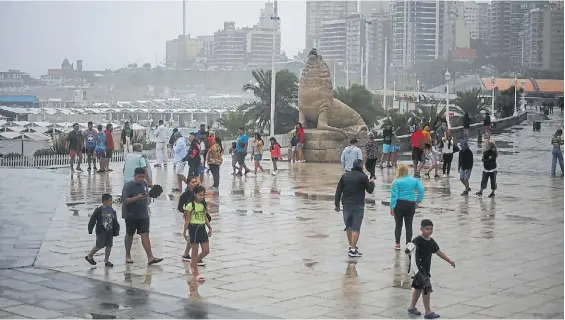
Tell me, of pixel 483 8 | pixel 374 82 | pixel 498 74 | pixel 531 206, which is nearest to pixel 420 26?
pixel 374 82

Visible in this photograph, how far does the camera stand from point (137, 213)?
1077 cm

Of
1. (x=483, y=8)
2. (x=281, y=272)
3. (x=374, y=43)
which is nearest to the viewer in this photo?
(x=281, y=272)

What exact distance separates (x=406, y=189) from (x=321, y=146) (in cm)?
1288

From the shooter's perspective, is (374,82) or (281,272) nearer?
(281,272)

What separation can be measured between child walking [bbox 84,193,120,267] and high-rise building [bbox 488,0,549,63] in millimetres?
46072

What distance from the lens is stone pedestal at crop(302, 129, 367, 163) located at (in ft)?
79.1

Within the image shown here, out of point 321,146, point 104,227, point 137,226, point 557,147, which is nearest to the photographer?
point 104,227

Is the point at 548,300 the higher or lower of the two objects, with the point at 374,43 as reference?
lower

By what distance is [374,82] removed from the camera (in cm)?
13388

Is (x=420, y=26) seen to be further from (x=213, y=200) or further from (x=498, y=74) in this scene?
(x=213, y=200)

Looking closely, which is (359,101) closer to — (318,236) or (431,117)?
(431,117)

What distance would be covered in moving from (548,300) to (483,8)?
8966 centimetres

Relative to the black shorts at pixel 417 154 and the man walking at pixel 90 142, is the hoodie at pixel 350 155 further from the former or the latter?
the man walking at pixel 90 142

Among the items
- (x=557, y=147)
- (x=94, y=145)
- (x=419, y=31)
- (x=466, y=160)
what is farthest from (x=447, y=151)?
(x=419, y=31)
